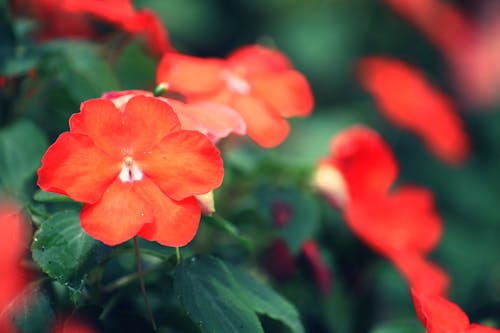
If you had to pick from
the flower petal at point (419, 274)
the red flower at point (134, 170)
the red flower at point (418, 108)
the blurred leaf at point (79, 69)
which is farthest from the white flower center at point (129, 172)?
the red flower at point (418, 108)

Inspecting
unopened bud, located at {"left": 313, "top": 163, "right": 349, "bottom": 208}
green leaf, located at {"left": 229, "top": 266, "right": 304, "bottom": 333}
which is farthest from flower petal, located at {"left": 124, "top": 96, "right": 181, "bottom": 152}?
unopened bud, located at {"left": 313, "top": 163, "right": 349, "bottom": 208}

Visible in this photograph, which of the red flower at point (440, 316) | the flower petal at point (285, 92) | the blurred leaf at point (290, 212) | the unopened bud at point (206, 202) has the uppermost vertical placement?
the flower petal at point (285, 92)

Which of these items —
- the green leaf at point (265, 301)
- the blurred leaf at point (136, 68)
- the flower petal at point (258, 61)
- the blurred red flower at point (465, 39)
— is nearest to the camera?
the green leaf at point (265, 301)

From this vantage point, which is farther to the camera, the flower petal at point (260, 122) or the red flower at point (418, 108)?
the red flower at point (418, 108)

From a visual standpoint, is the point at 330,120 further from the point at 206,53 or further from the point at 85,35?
the point at 85,35

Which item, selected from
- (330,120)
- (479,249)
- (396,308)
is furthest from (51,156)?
(330,120)

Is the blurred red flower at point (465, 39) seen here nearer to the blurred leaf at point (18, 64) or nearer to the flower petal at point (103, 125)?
the blurred leaf at point (18, 64)

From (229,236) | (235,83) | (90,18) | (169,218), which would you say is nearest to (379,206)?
(229,236)
